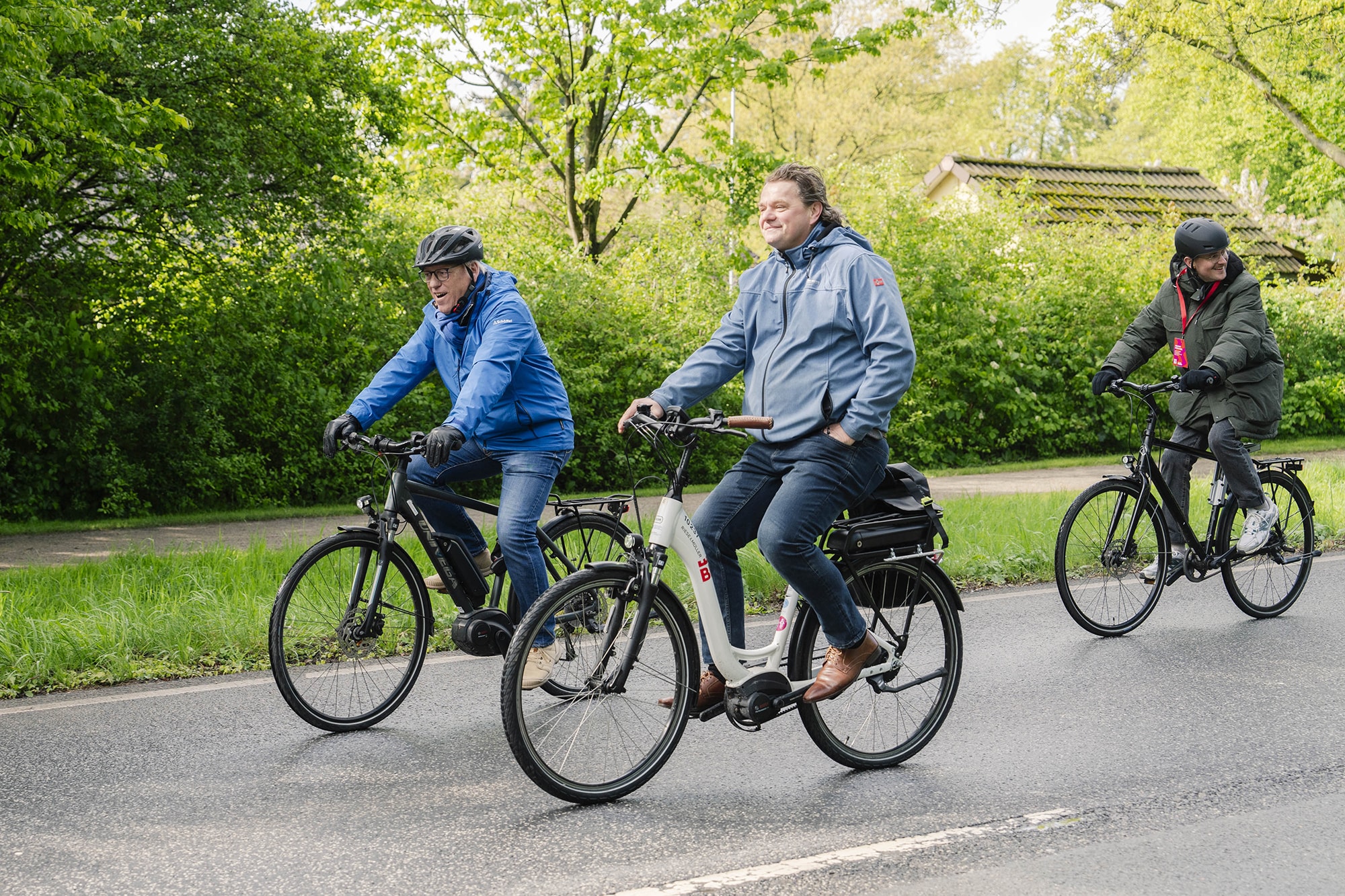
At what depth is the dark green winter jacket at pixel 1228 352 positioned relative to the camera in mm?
6910

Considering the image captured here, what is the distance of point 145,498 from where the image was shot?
1264 centimetres

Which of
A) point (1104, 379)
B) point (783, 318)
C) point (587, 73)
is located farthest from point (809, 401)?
point (587, 73)

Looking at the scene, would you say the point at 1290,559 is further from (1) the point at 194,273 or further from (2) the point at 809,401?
(1) the point at 194,273

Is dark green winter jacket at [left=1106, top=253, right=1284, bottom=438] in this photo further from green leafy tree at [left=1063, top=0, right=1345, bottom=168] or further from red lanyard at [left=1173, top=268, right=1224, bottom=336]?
green leafy tree at [left=1063, top=0, right=1345, bottom=168]

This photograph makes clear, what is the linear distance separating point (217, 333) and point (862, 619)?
9.58 meters

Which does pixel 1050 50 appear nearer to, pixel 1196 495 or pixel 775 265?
pixel 1196 495

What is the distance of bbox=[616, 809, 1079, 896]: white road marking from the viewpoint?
11.6 feet

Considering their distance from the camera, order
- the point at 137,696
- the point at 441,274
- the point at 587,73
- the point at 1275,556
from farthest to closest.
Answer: the point at 587,73 < the point at 1275,556 < the point at 137,696 < the point at 441,274

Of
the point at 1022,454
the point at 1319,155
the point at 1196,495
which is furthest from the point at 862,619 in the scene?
the point at 1319,155

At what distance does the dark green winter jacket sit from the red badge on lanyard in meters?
0.01

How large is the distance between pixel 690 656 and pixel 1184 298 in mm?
4345

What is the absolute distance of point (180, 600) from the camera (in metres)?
6.89

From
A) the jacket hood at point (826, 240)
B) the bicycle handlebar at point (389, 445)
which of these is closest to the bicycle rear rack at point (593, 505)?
the bicycle handlebar at point (389, 445)

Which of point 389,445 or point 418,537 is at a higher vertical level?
point 389,445
